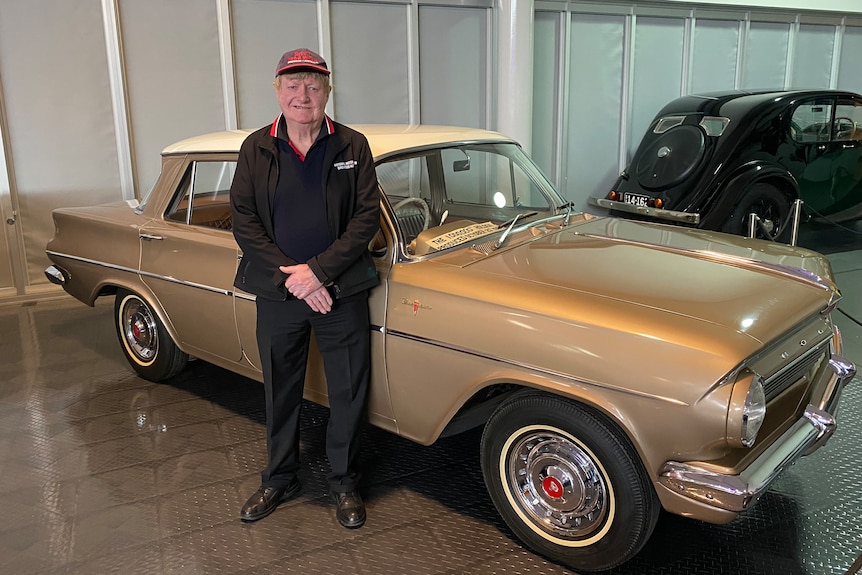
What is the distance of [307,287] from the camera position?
2861 millimetres

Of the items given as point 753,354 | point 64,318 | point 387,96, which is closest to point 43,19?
point 64,318

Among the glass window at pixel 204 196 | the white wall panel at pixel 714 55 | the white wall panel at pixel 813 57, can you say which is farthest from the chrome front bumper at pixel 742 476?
the white wall panel at pixel 813 57

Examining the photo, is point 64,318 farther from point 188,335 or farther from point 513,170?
point 513,170

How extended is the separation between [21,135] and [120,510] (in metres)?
4.80

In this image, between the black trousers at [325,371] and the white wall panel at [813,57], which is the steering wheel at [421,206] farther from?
the white wall panel at [813,57]

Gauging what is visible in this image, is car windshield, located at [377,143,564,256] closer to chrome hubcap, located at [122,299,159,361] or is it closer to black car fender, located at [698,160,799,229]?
chrome hubcap, located at [122,299,159,361]

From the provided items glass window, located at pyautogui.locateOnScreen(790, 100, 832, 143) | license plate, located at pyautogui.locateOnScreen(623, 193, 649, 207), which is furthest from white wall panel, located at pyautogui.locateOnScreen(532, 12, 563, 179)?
glass window, located at pyautogui.locateOnScreen(790, 100, 832, 143)

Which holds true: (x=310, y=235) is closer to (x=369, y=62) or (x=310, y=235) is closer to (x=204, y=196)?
(x=204, y=196)

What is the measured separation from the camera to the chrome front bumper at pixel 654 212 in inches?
275

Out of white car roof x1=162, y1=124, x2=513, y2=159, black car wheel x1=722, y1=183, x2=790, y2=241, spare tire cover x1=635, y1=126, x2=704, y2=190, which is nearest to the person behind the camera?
white car roof x1=162, y1=124, x2=513, y2=159

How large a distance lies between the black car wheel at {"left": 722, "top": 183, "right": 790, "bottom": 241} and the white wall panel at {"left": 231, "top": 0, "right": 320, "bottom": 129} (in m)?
4.69

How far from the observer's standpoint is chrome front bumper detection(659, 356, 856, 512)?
2307 millimetres

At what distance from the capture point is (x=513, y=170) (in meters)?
3.88

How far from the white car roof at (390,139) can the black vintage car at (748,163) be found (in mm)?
3930
